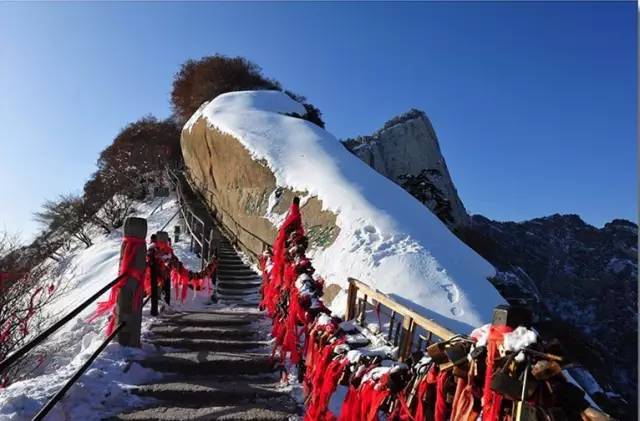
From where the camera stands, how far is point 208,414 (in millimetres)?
4055

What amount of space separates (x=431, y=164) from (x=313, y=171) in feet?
53.9

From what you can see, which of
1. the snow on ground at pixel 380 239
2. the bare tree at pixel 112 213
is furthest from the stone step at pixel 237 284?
the bare tree at pixel 112 213

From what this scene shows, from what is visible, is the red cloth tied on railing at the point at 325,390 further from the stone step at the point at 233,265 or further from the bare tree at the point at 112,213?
the bare tree at the point at 112,213

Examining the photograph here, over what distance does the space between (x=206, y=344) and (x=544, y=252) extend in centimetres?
3250

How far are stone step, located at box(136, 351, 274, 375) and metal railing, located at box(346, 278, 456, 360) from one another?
157 centimetres

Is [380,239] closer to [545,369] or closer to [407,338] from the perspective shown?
[407,338]

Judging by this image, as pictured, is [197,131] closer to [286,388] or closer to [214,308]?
[214,308]

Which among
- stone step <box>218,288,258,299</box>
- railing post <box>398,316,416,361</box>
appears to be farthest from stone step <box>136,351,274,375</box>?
stone step <box>218,288,258,299</box>

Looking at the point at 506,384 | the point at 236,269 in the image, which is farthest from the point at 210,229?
the point at 506,384

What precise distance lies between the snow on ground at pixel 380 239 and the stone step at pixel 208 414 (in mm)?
3657

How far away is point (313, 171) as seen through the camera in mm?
12641

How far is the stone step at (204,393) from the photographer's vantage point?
4.38m

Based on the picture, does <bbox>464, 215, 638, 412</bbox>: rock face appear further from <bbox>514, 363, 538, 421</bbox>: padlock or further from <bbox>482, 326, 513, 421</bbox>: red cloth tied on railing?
<bbox>514, 363, 538, 421</bbox>: padlock

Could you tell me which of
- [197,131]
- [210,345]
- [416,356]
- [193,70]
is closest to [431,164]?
[197,131]
